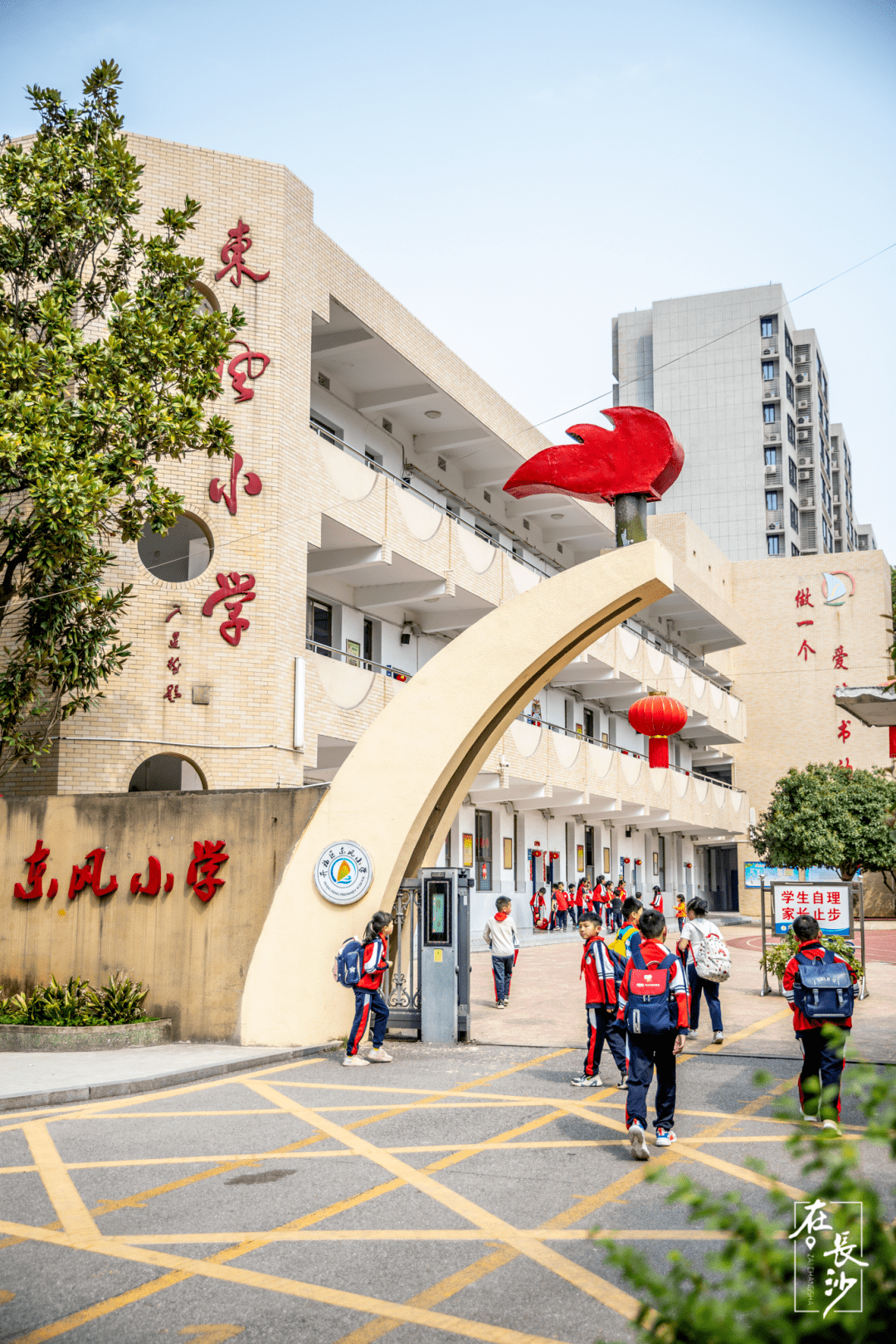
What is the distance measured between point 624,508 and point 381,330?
11093mm

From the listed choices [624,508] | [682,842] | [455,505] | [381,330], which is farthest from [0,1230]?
[682,842]

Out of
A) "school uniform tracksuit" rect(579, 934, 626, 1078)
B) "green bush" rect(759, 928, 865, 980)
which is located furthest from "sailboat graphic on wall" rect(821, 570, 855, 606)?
"school uniform tracksuit" rect(579, 934, 626, 1078)

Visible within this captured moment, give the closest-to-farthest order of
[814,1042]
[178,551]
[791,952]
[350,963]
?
[814,1042] → [350,963] → [791,952] → [178,551]

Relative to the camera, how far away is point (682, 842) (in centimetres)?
4975

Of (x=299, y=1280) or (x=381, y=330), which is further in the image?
(x=381, y=330)

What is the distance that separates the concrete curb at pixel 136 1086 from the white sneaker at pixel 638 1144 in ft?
16.6

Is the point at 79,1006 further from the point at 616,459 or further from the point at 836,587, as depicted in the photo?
the point at 836,587

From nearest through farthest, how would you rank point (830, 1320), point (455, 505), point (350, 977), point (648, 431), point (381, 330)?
point (830, 1320) → point (350, 977) → point (648, 431) → point (381, 330) → point (455, 505)

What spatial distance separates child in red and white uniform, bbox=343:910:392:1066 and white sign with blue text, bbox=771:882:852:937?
7.24 metres

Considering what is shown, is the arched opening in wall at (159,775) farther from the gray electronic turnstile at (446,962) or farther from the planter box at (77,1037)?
the gray electronic turnstile at (446,962)

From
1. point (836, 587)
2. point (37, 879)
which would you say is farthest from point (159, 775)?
point (836, 587)

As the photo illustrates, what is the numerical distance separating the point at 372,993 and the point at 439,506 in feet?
60.3

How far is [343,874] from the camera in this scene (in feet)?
42.3

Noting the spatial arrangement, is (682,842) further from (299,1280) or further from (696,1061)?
(299,1280)
